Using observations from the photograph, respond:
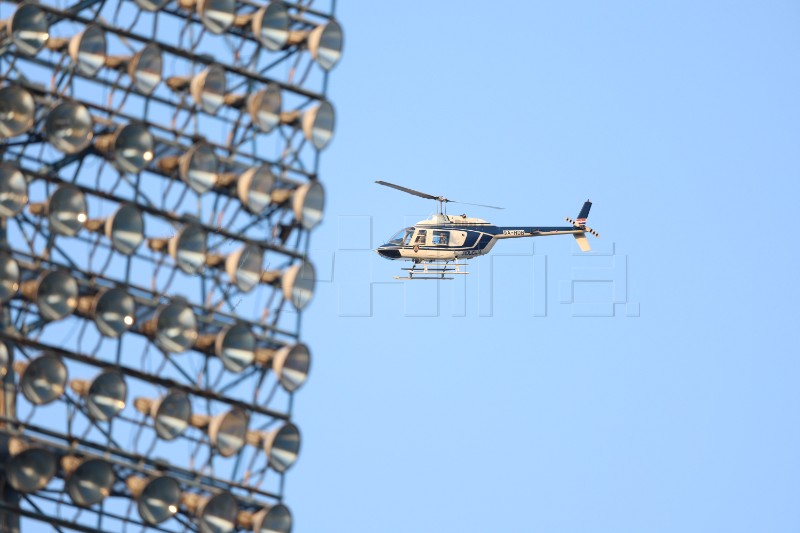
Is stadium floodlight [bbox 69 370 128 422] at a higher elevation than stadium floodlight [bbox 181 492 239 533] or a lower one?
higher

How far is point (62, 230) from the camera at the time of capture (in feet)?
206

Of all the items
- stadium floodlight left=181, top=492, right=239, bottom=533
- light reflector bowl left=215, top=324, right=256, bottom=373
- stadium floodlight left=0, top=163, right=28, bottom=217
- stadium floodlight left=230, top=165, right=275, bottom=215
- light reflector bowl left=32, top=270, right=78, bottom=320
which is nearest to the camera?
light reflector bowl left=32, top=270, right=78, bottom=320

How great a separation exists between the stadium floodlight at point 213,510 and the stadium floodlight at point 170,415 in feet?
8.22

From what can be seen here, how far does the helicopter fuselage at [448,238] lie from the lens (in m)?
130

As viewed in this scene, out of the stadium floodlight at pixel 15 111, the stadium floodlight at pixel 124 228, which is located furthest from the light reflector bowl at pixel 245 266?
the stadium floodlight at pixel 15 111

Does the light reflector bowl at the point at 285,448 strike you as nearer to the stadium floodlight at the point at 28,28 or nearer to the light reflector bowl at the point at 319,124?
the light reflector bowl at the point at 319,124

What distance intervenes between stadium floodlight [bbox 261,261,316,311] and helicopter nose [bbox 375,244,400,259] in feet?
213

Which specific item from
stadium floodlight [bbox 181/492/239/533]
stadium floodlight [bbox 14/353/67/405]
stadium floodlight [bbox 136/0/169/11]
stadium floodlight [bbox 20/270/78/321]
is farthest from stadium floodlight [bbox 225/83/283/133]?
stadium floodlight [bbox 181/492/239/533]

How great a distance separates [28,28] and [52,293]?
8872mm

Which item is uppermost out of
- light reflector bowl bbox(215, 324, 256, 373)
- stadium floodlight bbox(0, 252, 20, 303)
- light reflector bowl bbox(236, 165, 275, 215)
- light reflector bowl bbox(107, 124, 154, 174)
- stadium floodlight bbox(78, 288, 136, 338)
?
light reflector bowl bbox(107, 124, 154, 174)

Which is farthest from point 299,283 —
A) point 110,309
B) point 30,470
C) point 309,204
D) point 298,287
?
point 30,470

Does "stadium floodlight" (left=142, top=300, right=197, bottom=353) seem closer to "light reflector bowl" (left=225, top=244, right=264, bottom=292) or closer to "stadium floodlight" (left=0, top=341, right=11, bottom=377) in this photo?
"light reflector bowl" (left=225, top=244, right=264, bottom=292)

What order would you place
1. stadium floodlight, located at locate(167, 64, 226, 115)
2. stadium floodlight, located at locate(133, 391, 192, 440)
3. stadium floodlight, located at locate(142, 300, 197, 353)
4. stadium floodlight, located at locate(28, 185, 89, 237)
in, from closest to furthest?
stadium floodlight, located at locate(28, 185, 89, 237)
stadium floodlight, located at locate(133, 391, 192, 440)
stadium floodlight, located at locate(142, 300, 197, 353)
stadium floodlight, located at locate(167, 64, 226, 115)

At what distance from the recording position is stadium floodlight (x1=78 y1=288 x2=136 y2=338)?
62406mm
